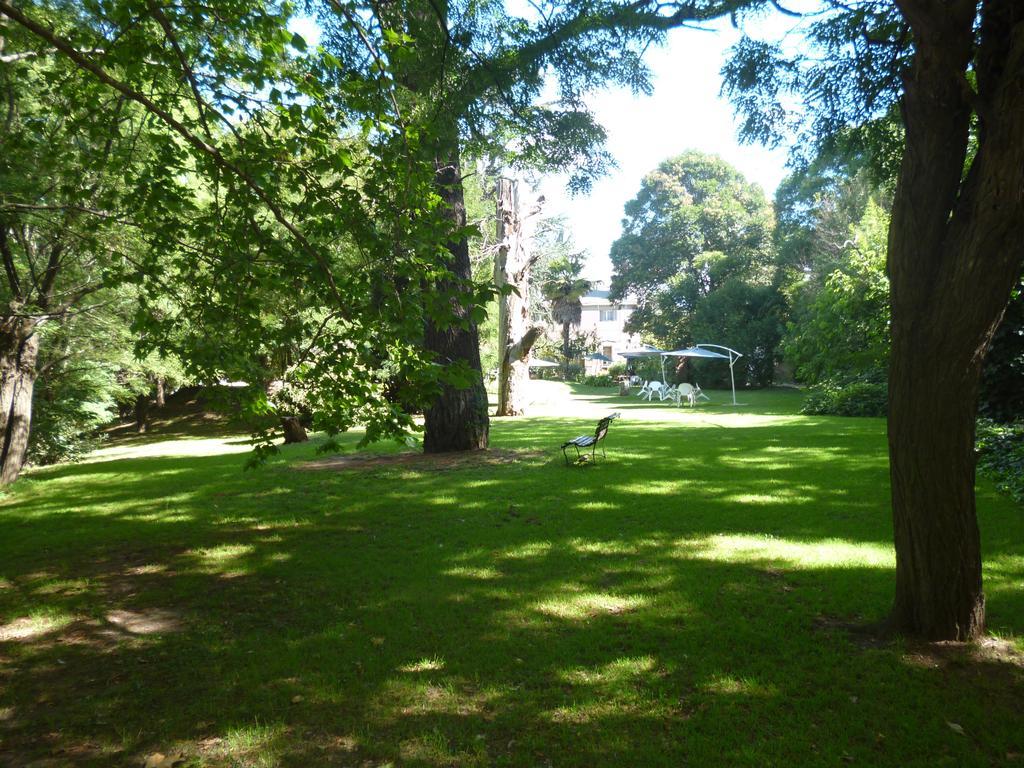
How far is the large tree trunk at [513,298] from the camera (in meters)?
21.7

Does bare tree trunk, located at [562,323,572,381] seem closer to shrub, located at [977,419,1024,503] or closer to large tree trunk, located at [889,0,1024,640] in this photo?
shrub, located at [977,419,1024,503]

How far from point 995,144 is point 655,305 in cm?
5060

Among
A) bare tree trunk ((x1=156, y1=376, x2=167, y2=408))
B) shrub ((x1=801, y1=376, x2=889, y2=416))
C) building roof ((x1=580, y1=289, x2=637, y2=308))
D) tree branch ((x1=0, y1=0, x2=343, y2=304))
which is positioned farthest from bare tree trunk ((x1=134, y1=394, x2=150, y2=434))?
building roof ((x1=580, y1=289, x2=637, y2=308))

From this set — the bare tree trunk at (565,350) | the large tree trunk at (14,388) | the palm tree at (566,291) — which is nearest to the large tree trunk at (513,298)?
the large tree trunk at (14,388)

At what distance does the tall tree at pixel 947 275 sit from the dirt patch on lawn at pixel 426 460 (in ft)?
26.5

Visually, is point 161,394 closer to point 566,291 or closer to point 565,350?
point 566,291

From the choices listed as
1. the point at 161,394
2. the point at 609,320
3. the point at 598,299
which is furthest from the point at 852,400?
the point at 598,299

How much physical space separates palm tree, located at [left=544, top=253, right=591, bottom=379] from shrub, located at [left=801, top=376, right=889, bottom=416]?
31321mm

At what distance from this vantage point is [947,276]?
3604mm

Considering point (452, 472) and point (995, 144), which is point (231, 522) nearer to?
point (452, 472)

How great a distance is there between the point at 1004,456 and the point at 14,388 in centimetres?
1726

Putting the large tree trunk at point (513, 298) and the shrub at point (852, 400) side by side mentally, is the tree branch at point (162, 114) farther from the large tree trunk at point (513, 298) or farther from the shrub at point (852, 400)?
the shrub at point (852, 400)

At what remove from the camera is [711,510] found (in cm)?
773

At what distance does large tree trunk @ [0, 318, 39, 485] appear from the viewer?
42.5 feet
